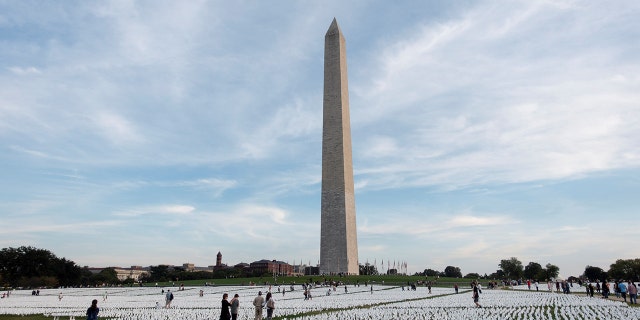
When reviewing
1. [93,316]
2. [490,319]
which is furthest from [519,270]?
[93,316]

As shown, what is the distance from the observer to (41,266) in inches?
3374

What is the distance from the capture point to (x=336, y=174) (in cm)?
6056

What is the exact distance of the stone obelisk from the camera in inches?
2335

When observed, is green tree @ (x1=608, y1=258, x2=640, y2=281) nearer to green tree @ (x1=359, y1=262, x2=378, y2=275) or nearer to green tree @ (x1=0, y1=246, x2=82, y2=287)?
green tree @ (x1=359, y1=262, x2=378, y2=275)

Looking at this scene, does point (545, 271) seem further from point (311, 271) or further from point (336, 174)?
point (336, 174)

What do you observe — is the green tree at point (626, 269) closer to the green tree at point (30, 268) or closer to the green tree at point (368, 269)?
the green tree at point (368, 269)

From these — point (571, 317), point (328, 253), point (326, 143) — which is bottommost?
point (571, 317)

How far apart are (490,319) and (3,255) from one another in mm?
91149

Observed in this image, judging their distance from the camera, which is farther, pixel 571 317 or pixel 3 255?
pixel 3 255

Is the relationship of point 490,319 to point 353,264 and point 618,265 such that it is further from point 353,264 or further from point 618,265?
Answer: point 618,265

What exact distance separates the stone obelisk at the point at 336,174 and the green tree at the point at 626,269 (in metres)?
73.5

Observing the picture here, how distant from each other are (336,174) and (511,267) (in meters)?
89.3

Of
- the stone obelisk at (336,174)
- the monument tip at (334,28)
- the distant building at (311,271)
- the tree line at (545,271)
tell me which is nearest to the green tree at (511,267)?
the tree line at (545,271)

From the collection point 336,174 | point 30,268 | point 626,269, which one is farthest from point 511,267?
point 30,268
